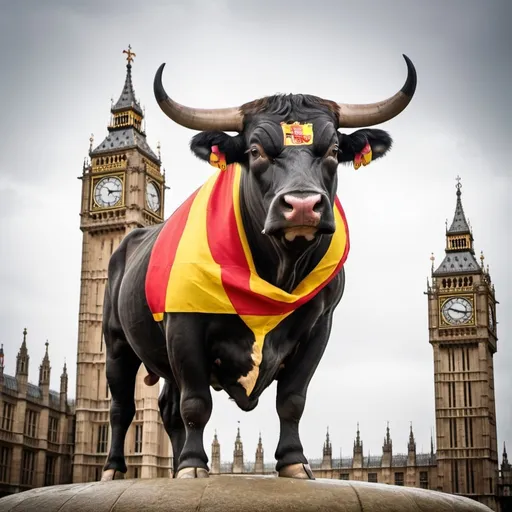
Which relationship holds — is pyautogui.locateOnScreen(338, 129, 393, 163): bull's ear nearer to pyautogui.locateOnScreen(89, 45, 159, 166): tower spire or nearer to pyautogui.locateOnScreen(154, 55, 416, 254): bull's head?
pyautogui.locateOnScreen(154, 55, 416, 254): bull's head

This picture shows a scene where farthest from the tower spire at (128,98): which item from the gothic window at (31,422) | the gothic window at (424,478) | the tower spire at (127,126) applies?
the gothic window at (424,478)

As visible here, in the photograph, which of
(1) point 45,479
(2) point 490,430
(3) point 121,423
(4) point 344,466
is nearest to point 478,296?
(2) point 490,430

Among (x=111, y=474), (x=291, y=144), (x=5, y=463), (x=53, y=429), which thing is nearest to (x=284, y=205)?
(x=291, y=144)

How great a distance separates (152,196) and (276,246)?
4507 centimetres

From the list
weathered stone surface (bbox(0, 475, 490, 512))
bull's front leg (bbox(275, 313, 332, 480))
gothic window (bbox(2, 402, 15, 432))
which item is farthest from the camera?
gothic window (bbox(2, 402, 15, 432))

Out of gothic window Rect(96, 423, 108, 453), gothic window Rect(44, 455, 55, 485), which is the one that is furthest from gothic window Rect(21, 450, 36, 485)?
gothic window Rect(96, 423, 108, 453)

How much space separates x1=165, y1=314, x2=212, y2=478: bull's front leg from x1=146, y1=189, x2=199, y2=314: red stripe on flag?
7.3 inches

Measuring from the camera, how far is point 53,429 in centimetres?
4772

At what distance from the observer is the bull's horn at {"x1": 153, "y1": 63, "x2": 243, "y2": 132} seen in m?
3.86

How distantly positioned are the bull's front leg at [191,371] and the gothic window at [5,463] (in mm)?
40603

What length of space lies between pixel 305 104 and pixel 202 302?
967mm

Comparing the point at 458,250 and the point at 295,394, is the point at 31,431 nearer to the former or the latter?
the point at 458,250

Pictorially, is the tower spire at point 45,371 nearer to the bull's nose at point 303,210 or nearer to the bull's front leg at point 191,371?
the bull's front leg at point 191,371

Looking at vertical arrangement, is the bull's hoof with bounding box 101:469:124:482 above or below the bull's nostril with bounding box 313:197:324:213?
below
